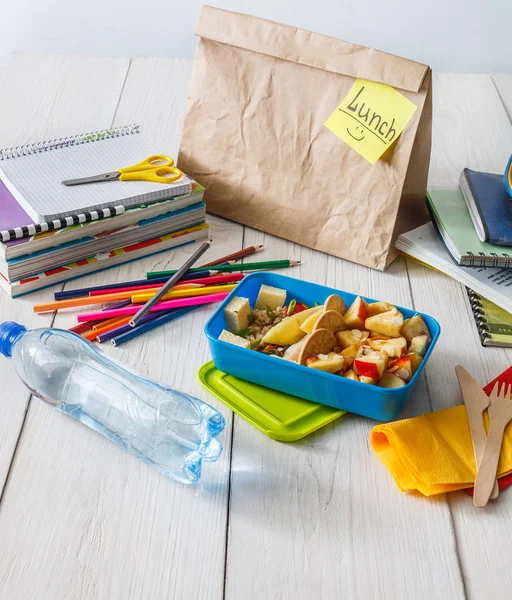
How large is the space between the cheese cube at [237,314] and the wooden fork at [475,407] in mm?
264

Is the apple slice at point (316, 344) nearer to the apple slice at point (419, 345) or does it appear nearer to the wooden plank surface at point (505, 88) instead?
the apple slice at point (419, 345)

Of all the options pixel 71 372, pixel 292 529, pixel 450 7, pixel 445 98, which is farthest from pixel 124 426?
pixel 450 7

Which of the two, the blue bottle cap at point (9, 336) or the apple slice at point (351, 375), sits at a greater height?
the apple slice at point (351, 375)

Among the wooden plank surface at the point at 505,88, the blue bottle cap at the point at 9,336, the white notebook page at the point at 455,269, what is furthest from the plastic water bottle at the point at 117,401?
the wooden plank surface at the point at 505,88

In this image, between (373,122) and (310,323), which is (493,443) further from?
(373,122)

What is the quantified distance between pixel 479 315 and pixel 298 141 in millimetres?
366

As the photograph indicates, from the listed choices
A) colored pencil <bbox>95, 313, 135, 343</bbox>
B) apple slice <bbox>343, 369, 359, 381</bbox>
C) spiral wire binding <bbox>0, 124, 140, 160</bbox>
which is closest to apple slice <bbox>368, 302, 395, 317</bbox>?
apple slice <bbox>343, 369, 359, 381</bbox>

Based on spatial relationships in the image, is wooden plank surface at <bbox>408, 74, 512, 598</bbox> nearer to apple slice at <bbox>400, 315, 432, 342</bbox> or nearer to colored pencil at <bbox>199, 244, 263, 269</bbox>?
apple slice at <bbox>400, 315, 432, 342</bbox>

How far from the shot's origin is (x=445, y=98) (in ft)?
5.84

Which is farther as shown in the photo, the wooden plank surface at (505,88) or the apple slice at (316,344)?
the wooden plank surface at (505,88)

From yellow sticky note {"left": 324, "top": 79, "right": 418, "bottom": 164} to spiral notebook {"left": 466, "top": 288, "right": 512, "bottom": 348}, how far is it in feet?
0.81

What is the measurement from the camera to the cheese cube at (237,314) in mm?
987

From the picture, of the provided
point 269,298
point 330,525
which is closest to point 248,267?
point 269,298

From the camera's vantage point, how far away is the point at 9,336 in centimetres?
93
